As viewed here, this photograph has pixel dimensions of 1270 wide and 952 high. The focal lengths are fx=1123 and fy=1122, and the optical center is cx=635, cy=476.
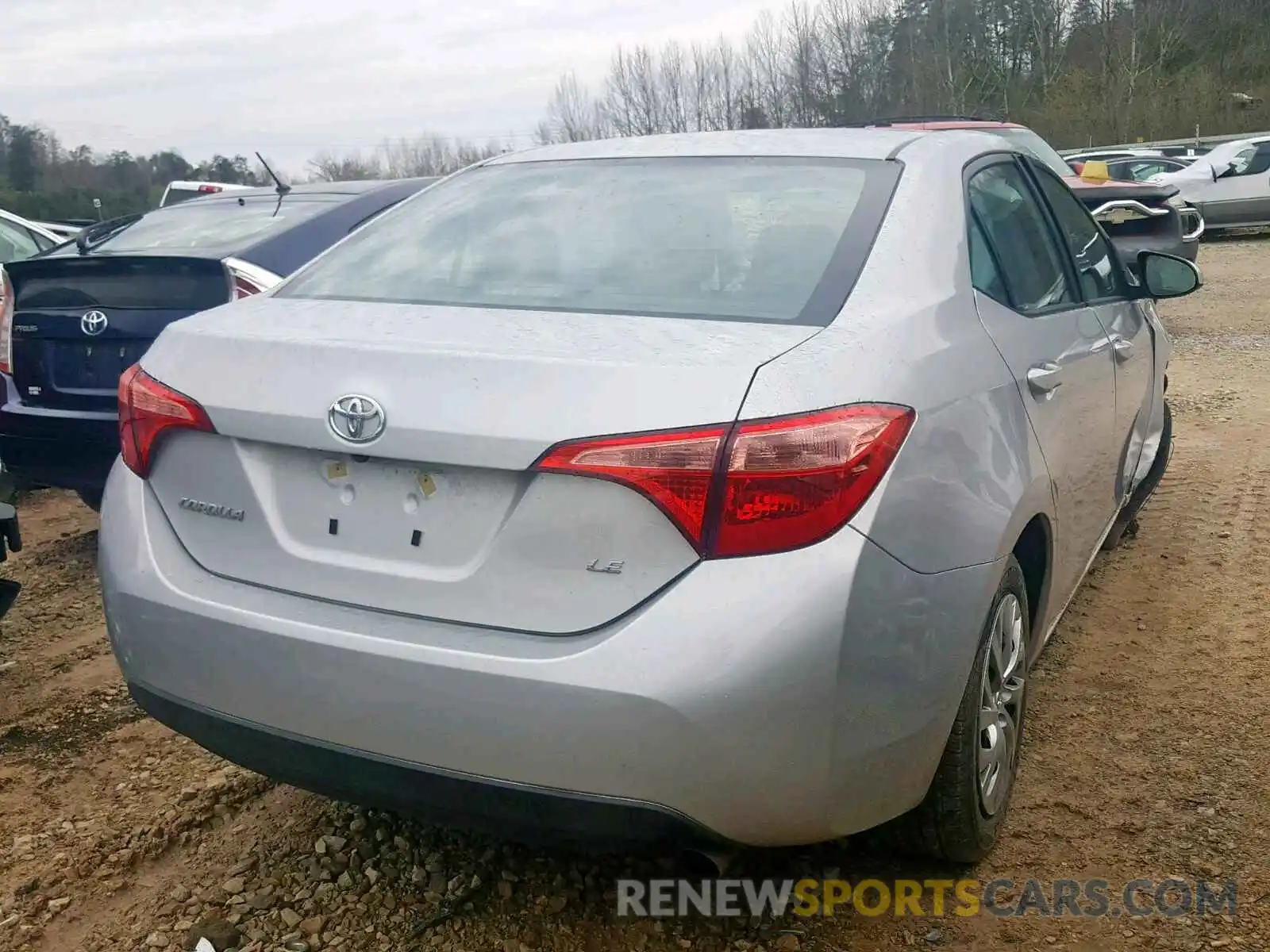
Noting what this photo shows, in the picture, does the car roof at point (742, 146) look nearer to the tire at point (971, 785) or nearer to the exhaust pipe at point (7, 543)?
the tire at point (971, 785)

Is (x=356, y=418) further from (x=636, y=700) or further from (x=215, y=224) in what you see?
(x=215, y=224)

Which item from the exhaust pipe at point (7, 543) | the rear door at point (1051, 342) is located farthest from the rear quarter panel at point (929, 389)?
the exhaust pipe at point (7, 543)

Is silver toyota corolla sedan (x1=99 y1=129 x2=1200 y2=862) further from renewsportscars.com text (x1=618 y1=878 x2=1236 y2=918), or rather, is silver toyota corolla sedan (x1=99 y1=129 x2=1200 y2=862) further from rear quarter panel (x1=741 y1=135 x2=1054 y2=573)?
renewsportscars.com text (x1=618 y1=878 x2=1236 y2=918)

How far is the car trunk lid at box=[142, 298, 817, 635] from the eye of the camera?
5.89 ft

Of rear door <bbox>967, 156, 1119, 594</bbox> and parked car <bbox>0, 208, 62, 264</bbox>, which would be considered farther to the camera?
parked car <bbox>0, 208, 62, 264</bbox>

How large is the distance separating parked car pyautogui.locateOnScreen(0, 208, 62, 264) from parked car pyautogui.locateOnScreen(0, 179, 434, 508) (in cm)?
350

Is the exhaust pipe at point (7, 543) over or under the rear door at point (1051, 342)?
under

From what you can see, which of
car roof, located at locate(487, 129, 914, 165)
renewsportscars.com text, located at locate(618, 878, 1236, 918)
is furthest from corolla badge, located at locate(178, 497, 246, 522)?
car roof, located at locate(487, 129, 914, 165)

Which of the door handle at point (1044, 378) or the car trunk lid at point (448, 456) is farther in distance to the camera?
the door handle at point (1044, 378)

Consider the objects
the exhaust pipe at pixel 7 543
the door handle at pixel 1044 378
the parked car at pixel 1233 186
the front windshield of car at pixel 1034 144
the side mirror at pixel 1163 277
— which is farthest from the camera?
the parked car at pixel 1233 186

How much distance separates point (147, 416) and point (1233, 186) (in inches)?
814

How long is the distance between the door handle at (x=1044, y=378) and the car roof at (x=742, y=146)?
1.97 feet

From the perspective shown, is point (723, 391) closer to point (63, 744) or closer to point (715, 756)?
point (715, 756)

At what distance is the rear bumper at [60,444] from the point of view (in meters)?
4.23
